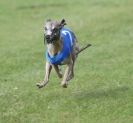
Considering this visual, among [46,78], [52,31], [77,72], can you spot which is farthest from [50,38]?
[77,72]

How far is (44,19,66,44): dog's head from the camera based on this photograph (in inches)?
457

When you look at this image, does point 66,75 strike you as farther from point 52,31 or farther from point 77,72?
point 77,72

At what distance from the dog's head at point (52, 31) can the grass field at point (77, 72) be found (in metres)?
1.38

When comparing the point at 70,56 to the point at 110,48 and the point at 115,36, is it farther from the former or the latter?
the point at 115,36

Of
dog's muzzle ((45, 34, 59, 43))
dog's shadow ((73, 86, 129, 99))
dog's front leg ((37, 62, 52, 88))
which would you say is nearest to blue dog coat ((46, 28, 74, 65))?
dog's front leg ((37, 62, 52, 88))

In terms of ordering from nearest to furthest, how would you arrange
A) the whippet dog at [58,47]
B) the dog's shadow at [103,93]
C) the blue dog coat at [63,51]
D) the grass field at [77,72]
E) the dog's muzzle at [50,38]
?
the dog's muzzle at [50,38], the whippet dog at [58,47], the grass field at [77,72], the blue dog coat at [63,51], the dog's shadow at [103,93]

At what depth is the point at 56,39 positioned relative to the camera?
11961 millimetres

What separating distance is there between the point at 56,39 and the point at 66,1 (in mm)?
23714

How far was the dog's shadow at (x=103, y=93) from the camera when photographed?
1309cm

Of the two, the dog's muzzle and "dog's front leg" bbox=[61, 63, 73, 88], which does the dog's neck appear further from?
"dog's front leg" bbox=[61, 63, 73, 88]

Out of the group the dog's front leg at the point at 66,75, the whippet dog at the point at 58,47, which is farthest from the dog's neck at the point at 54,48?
the dog's front leg at the point at 66,75

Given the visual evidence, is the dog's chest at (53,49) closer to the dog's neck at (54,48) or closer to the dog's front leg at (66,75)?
the dog's neck at (54,48)

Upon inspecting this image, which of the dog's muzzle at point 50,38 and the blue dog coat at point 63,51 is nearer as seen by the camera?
the dog's muzzle at point 50,38

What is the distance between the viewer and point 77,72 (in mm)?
16078
